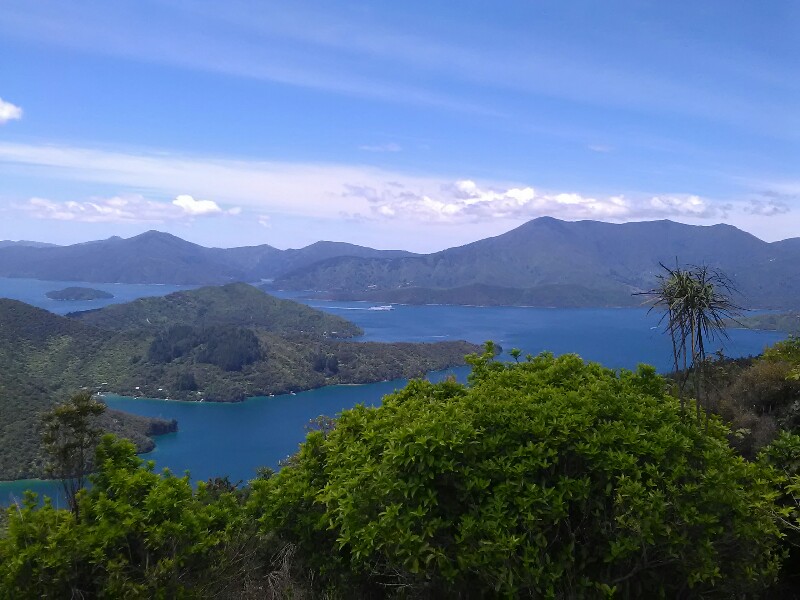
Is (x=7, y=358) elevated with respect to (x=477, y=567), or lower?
lower

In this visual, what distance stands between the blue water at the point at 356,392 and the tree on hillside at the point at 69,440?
79.1 inches

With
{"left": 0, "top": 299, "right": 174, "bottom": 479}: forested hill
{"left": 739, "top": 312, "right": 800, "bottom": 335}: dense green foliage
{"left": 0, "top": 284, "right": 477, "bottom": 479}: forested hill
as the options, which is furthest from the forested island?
{"left": 739, "top": 312, "right": 800, "bottom": 335}: dense green foliage

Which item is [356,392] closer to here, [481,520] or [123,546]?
[123,546]

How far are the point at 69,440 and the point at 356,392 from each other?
78142 mm

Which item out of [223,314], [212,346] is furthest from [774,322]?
[223,314]

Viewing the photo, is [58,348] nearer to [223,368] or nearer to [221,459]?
[223,368]

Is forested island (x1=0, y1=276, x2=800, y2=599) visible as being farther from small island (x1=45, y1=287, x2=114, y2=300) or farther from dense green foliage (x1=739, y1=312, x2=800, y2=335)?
small island (x1=45, y1=287, x2=114, y2=300)

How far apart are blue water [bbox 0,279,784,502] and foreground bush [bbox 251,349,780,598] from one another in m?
3.59

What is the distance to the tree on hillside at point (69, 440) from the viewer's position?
5.07 m

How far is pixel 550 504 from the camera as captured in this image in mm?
4277

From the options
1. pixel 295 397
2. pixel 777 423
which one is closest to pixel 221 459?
pixel 295 397

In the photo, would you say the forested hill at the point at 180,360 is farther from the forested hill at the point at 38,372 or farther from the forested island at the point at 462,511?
the forested island at the point at 462,511

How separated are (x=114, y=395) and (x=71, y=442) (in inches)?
3201

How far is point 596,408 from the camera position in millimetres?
4742
